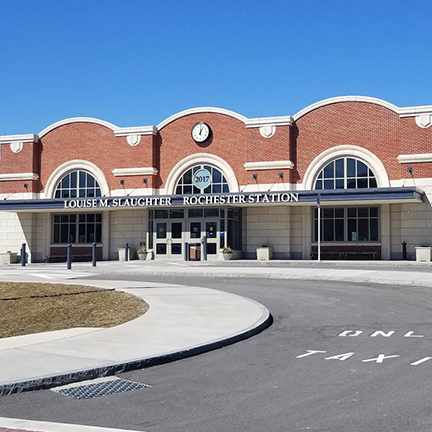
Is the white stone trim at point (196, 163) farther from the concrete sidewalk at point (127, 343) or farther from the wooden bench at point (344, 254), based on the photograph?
the concrete sidewalk at point (127, 343)

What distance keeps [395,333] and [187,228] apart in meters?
26.9

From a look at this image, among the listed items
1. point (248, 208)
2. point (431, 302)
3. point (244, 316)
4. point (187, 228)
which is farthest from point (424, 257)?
point (244, 316)

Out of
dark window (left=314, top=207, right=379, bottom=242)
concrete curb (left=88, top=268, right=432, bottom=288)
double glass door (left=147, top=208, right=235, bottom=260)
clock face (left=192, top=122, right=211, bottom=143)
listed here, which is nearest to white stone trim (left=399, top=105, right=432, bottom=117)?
dark window (left=314, top=207, right=379, bottom=242)

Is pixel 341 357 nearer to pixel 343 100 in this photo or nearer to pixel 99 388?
pixel 99 388

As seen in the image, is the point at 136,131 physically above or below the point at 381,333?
above

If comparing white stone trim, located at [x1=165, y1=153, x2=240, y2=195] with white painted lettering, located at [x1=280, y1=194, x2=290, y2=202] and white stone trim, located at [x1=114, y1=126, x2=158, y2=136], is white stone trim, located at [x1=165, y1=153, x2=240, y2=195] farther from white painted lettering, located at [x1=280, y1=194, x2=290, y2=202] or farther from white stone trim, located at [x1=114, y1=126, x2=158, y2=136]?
white painted lettering, located at [x1=280, y1=194, x2=290, y2=202]

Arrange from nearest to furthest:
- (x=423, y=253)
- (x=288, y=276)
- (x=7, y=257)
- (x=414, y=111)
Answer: (x=288, y=276), (x=423, y=253), (x=414, y=111), (x=7, y=257)

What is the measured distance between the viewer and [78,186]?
41000 millimetres

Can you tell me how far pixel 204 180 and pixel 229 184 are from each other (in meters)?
1.64

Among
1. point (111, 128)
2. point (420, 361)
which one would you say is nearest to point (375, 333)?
point (420, 361)

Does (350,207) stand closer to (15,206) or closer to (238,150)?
(238,150)

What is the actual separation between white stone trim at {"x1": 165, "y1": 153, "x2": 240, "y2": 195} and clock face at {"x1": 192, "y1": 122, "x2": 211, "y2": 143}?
38.0 inches

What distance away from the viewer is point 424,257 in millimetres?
32562

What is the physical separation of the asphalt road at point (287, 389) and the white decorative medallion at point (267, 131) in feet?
82.6
